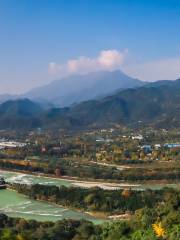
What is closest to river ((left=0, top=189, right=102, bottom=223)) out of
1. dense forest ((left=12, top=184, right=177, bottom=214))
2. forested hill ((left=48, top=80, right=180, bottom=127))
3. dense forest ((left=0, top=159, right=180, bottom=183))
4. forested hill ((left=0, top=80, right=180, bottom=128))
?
dense forest ((left=12, top=184, right=177, bottom=214))

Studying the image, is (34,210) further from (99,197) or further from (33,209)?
(99,197)

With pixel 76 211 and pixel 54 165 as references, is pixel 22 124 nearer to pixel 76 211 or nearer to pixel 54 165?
pixel 54 165

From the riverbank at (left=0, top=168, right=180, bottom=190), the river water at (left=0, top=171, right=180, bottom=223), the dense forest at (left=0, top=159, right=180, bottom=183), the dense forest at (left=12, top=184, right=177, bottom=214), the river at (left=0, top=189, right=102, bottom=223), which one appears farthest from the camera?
the dense forest at (left=0, top=159, right=180, bottom=183)

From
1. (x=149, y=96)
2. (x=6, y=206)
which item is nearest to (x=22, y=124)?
(x=149, y=96)

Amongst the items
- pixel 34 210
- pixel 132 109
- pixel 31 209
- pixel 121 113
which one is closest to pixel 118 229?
pixel 34 210

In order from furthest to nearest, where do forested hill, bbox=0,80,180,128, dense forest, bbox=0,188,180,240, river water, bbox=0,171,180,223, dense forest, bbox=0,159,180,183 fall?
1. forested hill, bbox=0,80,180,128
2. dense forest, bbox=0,159,180,183
3. river water, bbox=0,171,180,223
4. dense forest, bbox=0,188,180,240

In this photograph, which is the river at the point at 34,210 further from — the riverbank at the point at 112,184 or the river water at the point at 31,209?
the riverbank at the point at 112,184

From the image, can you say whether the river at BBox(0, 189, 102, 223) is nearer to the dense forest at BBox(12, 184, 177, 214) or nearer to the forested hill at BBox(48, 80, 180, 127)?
the dense forest at BBox(12, 184, 177, 214)
